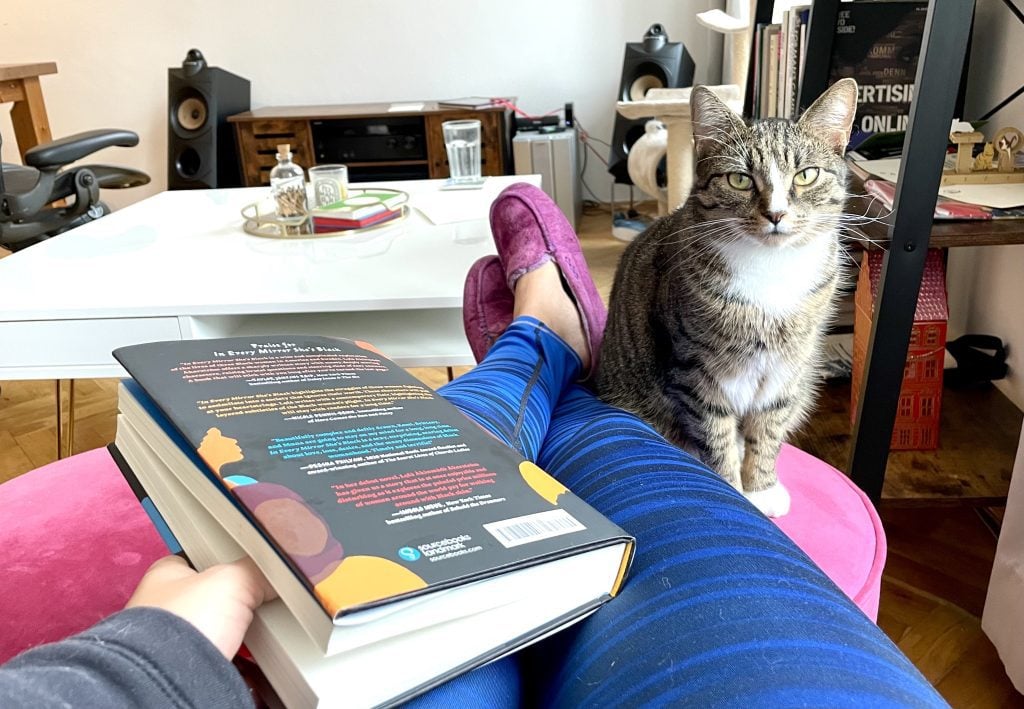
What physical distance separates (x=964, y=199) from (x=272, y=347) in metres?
0.82

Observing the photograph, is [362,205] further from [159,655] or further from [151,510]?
[159,655]

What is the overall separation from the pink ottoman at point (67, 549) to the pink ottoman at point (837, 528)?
521 millimetres

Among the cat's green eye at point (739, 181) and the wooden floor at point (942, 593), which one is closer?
the cat's green eye at point (739, 181)

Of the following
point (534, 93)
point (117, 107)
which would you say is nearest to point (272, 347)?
point (534, 93)

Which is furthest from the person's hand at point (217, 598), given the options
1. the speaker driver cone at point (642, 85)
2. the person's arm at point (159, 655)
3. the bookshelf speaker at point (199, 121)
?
the bookshelf speaker at point (199, 121)

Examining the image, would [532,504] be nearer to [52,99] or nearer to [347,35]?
[347,35]

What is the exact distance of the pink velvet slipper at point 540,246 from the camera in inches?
40.7

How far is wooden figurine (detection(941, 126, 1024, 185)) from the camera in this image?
3.22ft

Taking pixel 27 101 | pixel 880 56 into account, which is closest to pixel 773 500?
pixel 880 56

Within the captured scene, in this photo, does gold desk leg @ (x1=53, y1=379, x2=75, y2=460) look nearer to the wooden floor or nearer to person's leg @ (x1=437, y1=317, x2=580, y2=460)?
the wooden floor

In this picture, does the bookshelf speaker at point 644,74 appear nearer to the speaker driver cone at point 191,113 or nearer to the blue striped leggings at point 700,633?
the speaker driver cone at point 191,113

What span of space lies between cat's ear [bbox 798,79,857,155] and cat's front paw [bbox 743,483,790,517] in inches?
12.6

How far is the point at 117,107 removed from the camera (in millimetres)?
3092

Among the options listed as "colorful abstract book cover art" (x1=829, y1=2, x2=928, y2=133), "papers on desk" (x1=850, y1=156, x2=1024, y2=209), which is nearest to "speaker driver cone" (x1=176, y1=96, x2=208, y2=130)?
"colorful abstract book cover art" (x1=829, y1=2, x2=928, y2=133)
